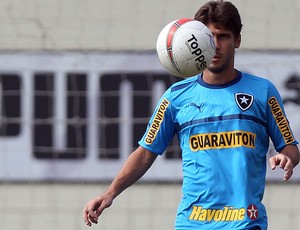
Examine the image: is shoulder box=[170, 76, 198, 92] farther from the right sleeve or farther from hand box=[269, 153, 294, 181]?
hand box=[269, 153, 294, 181]

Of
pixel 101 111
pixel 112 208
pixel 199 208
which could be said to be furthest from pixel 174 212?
pixel 199 208

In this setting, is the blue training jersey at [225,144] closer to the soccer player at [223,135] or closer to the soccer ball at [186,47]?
the soccer player at [223,135]

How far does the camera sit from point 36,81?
7617 millimetres

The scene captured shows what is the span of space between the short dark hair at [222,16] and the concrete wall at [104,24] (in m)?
2.93

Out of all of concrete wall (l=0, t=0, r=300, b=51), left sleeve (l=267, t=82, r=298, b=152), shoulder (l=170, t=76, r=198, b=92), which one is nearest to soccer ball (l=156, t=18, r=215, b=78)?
shoulder (l=170, t=76, r=198, b=92)

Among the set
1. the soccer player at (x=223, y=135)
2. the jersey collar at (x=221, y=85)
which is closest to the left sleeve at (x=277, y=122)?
the soccer player at (x=223, y=135)

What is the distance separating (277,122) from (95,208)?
95cm

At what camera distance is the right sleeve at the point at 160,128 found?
4.68m

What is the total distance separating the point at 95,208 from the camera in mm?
4605

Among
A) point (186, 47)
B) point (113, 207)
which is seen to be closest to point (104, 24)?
point (113, 207)

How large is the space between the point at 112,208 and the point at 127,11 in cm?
154

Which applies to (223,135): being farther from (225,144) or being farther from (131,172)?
(131,172)

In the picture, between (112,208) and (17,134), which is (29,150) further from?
(112,208)

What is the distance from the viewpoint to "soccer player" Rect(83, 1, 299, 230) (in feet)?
14.7
